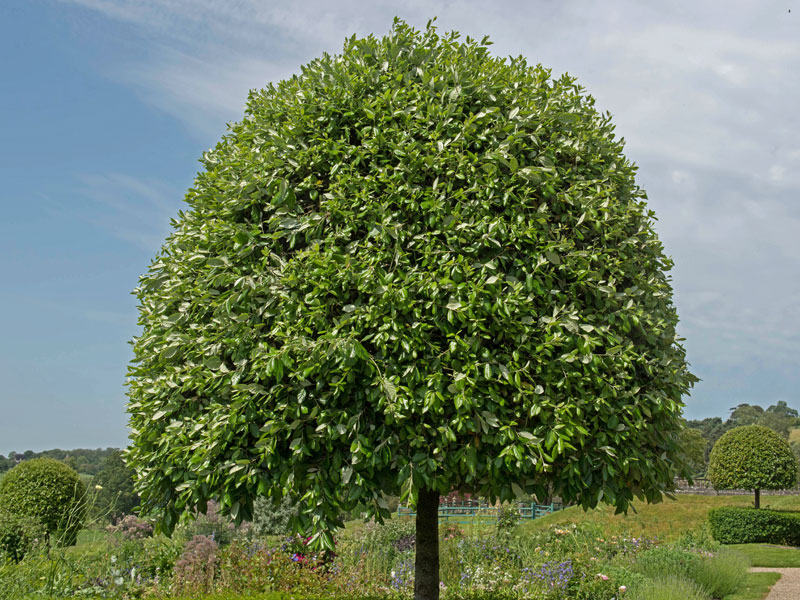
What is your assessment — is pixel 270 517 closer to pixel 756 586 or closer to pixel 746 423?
pixel 756 586

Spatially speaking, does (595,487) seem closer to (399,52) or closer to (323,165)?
(323,165)

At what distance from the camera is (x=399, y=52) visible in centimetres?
595

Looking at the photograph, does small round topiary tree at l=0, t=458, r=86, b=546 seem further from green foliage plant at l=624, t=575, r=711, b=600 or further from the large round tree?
green foliage plant at l=624, t=575, r=711, b=600

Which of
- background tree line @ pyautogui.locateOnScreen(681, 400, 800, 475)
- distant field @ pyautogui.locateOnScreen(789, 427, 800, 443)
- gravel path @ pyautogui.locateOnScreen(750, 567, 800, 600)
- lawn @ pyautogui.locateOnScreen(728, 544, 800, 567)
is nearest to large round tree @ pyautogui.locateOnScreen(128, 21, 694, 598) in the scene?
gravel path @ pyautogui.locateOnScreen(750, 567, 800, 600)

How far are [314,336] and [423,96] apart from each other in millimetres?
2464

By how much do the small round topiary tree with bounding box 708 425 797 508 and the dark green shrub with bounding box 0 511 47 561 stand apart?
77.2ft

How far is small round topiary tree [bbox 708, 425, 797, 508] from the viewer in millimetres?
23062

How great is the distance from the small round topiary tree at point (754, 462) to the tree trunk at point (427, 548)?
71.6 feet

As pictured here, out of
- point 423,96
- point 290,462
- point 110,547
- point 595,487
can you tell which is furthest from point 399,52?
point 110,547

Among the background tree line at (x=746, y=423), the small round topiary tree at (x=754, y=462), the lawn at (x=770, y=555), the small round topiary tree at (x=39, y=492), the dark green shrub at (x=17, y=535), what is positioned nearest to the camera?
the dark green shrub at (x=17, y=535)

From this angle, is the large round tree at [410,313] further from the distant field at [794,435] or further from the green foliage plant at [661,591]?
the distant field at [794,435]

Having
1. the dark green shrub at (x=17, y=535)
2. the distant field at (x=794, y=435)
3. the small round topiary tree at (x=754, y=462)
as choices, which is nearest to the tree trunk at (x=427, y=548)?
the dark green shrub at (x=17, y=535)

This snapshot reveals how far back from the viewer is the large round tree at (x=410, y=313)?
4.82 m

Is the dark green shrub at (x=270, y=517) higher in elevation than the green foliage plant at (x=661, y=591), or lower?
lower
